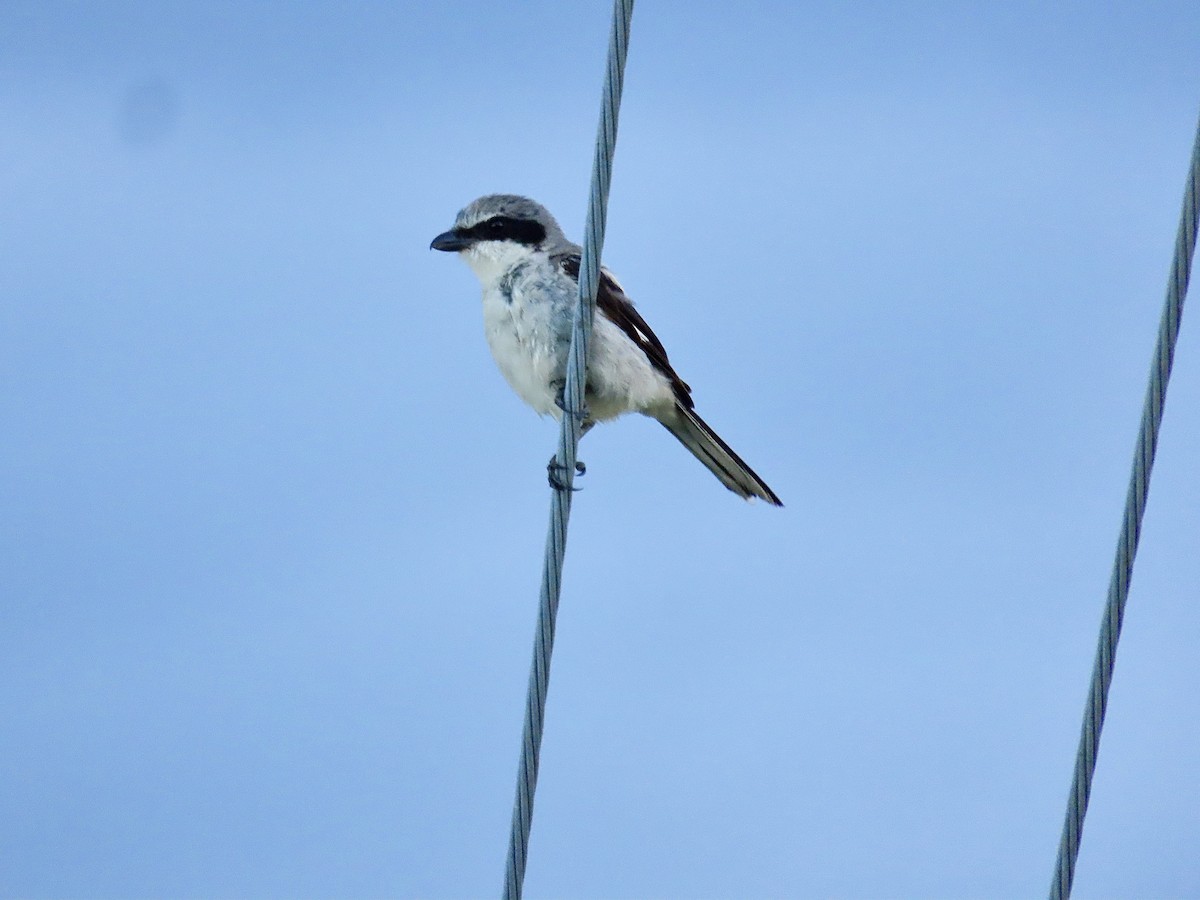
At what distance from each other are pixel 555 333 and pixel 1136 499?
2.81 m

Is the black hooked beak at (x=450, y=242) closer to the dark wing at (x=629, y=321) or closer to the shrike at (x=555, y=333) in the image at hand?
the shrike at (x=555, y=333)

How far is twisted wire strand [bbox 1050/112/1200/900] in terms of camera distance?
9.67 ft

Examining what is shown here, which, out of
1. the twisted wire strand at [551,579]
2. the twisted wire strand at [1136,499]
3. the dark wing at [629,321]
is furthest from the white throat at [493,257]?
the twisted wire strand at [1136,499]

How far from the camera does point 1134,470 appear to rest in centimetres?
297

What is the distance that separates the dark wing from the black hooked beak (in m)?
0.58

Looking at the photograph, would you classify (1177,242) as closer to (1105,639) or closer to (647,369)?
(1105,639)

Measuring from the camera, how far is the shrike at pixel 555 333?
5.48 m

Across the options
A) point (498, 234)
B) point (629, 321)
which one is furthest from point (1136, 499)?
point (498, 234)

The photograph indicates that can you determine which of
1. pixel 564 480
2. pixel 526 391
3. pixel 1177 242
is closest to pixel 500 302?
pixel 526 391

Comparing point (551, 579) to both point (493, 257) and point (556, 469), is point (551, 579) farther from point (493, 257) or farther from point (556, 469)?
point (493, 257)

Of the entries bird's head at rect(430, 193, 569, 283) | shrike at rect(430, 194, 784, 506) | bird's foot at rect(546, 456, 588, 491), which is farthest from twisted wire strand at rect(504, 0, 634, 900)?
bird's head at rect(430, 193, 569, 283)

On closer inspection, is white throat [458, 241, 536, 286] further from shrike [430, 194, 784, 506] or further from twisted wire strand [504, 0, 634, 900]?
twisted wire strand [504, 0, 634, 900]

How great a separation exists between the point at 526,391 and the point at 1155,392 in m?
3.10

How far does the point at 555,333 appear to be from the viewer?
541cm
